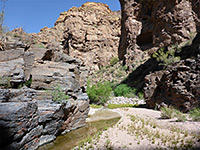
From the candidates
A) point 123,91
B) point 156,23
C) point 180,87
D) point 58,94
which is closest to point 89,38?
point 156,23

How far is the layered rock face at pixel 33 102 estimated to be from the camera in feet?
11.1

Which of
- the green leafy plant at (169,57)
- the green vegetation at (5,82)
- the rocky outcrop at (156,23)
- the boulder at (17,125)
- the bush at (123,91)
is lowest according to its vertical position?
the bush at (123,91)

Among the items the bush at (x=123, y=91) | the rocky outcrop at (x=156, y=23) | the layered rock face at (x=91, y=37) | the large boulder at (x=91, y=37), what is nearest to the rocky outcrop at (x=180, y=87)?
the bush at (x=123, y=91)

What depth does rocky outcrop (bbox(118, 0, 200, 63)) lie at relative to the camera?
2066 cm

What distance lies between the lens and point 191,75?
784cm

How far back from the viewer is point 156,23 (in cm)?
2467

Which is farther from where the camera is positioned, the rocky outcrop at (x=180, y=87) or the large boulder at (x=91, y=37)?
the large boulder at (x=91, y=37)

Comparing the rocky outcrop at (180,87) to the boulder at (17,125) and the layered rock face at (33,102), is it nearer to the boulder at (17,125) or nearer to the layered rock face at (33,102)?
the layered rock face at (33,102)

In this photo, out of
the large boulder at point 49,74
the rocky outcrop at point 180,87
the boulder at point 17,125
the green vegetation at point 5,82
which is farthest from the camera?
the rocky outcrop at point 180,87

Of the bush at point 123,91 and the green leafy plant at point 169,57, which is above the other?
the green leafy plant at point 169,57

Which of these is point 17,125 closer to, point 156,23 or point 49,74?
point 49,74

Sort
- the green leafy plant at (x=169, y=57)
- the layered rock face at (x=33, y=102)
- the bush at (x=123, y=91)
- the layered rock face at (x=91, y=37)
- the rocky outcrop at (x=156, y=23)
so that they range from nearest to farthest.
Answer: the layered rock face at (x=33, y=102) → the green leafy plant at (x=169, y=57) → the bush at (x=123, y=91) → the rocky outcrop at (x=156, y=23) → the layered rock face at (x=91, y=37)

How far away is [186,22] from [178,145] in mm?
23598

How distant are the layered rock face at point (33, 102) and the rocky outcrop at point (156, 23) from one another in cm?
2075
